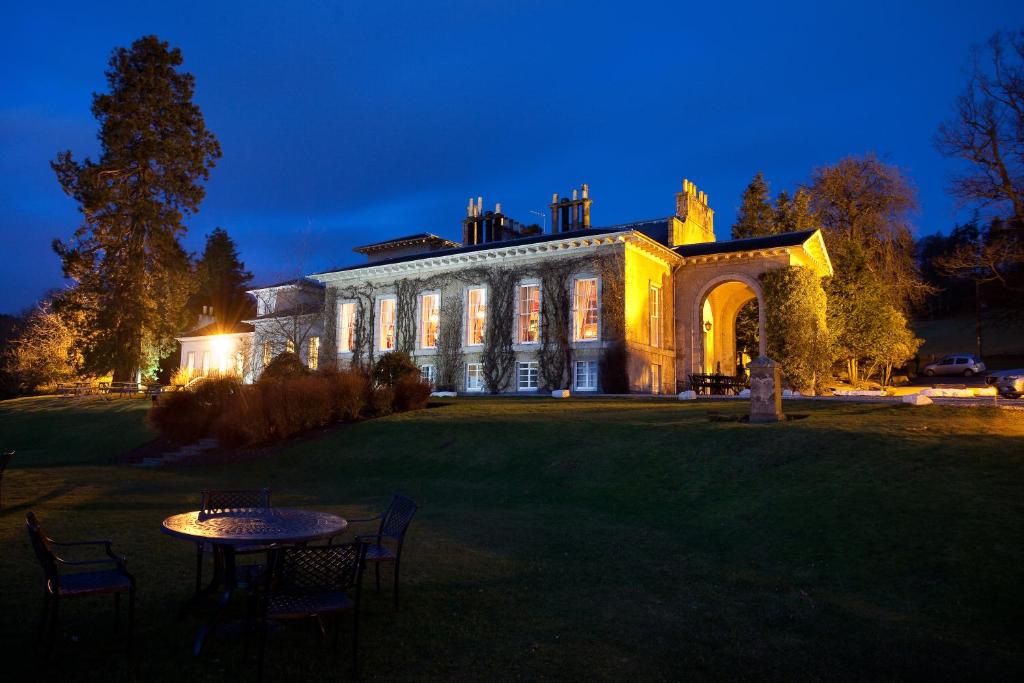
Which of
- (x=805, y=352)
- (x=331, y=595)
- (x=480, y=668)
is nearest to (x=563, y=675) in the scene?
(x=480, y=668)

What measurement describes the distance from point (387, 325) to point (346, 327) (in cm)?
258

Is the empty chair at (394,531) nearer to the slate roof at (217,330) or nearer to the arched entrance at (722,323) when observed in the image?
the arched entrance at (722,323)

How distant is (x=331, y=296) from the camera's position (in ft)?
121

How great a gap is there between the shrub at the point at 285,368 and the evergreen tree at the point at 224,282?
45.6m

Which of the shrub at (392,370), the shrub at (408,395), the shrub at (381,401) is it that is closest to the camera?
the shrub at (381,401)

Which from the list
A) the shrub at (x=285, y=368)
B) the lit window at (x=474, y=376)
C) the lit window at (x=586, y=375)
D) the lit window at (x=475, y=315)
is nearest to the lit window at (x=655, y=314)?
the lit window at (x=586, y=375)

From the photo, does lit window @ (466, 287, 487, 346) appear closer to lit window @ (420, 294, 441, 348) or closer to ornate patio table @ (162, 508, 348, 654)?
lit window @ (420, 294, 441, 348)

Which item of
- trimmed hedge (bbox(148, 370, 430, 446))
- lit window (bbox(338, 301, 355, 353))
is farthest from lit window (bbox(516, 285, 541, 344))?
lit window (bbox(338, 301, 355, 353))

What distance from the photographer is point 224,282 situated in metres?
70.8

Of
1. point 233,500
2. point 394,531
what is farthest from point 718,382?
point 233,500

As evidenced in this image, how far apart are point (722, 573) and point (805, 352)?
73.0 ft

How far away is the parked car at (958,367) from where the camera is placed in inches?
1789

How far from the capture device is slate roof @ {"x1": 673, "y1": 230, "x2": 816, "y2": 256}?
29.2 meters

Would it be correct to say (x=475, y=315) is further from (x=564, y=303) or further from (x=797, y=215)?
(x=797, y=215)
